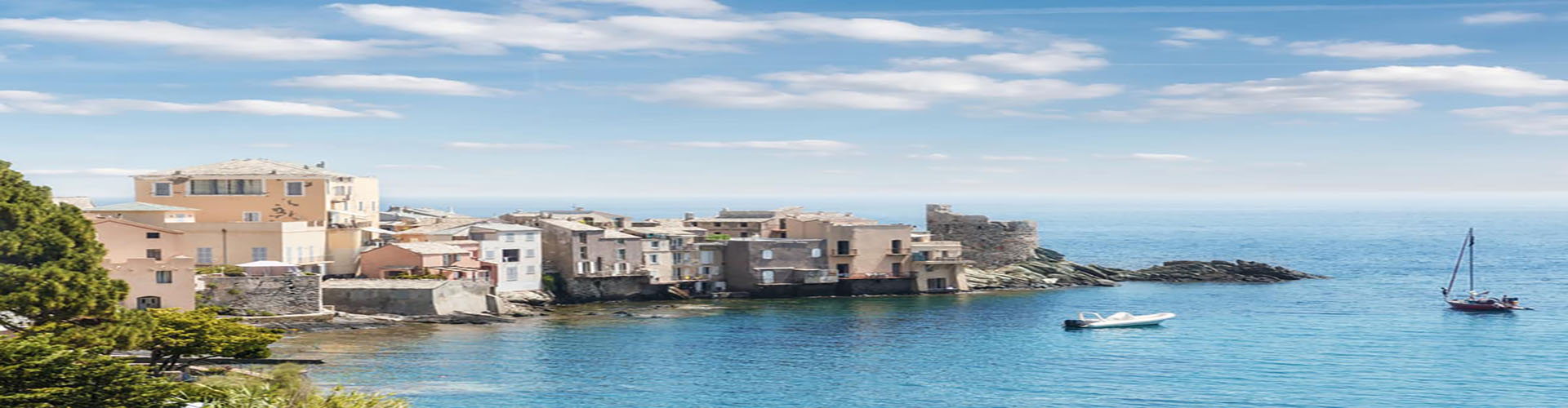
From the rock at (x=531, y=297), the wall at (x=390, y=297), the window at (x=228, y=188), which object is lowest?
the rock at (x=531, y=297)

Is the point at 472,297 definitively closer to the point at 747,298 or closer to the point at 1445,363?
the point at 747,298

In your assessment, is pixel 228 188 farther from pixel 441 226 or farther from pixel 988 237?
pixel 988 237

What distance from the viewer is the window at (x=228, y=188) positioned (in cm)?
7801

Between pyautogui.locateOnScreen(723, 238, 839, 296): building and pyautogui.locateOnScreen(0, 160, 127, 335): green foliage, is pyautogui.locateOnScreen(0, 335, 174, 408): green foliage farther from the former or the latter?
pyautogui.locateOnScreen(723, 238, 839, 296): building

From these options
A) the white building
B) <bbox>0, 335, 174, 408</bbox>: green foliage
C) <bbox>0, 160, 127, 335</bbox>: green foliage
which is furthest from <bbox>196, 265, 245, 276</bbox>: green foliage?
<bbox>0, 335, 174, 408</bbox>: green foliage

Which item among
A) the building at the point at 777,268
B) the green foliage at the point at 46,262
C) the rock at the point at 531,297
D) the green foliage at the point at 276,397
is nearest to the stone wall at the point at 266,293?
the rock at the point at 531,297

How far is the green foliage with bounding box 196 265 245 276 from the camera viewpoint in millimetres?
66250

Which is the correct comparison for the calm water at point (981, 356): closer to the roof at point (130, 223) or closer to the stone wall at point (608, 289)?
the stone wall at point (608, 289)

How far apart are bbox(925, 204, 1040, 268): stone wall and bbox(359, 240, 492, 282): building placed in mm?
39830

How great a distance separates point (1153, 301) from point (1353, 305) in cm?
1140

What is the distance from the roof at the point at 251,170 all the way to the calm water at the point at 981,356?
1878 cm

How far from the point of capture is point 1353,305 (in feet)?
277

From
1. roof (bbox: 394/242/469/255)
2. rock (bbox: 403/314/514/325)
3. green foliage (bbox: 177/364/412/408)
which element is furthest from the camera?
roof (bbox: 394/242/469/255)

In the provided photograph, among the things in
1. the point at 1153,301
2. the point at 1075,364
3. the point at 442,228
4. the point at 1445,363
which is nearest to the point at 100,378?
the point at 1075,364
